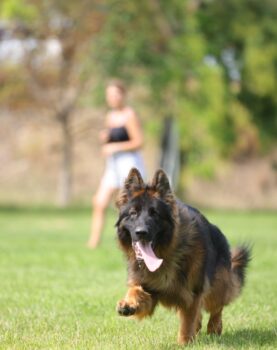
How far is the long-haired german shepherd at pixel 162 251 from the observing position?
6.55m

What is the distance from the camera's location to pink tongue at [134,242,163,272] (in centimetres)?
650

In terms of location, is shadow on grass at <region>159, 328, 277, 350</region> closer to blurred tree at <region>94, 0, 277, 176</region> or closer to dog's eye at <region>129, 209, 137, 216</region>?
dog's eye at <region>129, 209, 137, 216</region>

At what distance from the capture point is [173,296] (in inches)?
263

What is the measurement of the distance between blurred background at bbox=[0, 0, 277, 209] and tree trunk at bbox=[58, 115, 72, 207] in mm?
52

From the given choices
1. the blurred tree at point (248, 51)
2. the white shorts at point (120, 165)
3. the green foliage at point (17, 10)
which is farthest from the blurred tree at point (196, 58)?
the white shorts at point (120, 165)

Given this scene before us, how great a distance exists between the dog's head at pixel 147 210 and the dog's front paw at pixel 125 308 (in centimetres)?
51

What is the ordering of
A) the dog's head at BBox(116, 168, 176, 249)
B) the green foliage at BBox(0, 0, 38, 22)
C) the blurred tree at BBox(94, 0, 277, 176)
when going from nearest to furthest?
the dog's head at BBox(116, 168, 176, 249) → the green foliage at BBox(0, 0, 38, 22) → the blurred tree at BBox(94, 0, 277, 176)

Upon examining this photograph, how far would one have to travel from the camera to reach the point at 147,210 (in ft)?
21.6

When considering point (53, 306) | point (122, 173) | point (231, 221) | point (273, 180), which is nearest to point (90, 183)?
point (273, 180)

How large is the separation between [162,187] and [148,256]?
1.92 feet

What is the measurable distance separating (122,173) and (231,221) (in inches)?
471

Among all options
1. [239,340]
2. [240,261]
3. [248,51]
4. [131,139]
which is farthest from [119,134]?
[248,51]

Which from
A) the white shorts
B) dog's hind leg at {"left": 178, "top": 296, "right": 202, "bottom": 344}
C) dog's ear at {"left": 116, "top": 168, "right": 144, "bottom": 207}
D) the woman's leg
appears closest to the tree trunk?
the woman's leg

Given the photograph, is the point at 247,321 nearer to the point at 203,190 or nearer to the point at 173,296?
the point at 173,296
